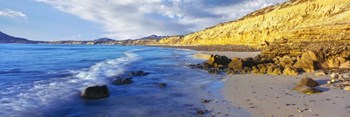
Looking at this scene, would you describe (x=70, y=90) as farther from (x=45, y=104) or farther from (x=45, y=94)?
(x=45, y=104)

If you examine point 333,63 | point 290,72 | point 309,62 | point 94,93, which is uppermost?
point 309,62

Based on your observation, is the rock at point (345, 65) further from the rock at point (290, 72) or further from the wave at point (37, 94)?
the wave at point (37, 94)

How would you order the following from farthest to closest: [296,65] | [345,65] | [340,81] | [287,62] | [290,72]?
[287,62]
[296,65]
[345,65]
[290,72]
[340,81]

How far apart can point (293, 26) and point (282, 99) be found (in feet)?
144

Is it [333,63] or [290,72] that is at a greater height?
[333,63]

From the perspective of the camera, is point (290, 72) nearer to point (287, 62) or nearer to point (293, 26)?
point (287, 62)

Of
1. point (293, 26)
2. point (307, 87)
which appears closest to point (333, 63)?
point (307, 87)

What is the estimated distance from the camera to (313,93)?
48.4ft

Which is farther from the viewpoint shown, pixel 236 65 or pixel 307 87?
pixel 236 65

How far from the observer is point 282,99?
1391 cm

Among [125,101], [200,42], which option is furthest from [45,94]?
[200,42]

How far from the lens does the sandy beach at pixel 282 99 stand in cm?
1152

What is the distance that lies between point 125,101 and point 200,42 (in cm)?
10513

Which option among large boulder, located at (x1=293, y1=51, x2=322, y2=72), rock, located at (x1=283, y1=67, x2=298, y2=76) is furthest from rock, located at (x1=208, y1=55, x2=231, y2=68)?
rock, located at (x1=283, y1=67, x2=298, y2=76)
